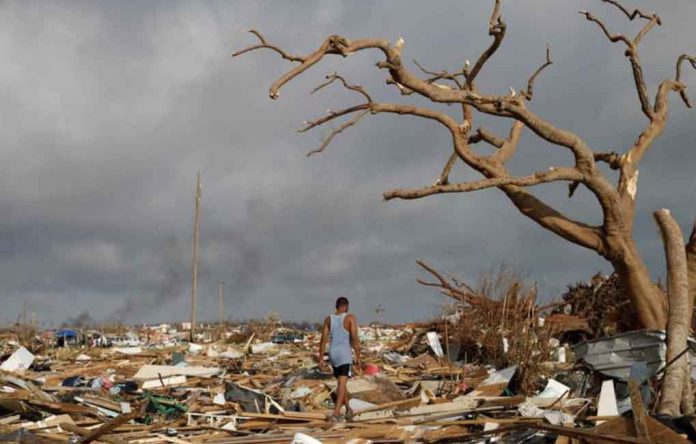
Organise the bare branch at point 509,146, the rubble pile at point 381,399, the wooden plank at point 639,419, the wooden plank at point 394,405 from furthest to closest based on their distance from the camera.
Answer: the bare branch at point 509,146 < the wooden plank at point 394,405 < the rubble pile at point 381,399 < the wooden plank at point 639,419

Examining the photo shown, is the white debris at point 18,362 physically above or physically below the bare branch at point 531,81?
below

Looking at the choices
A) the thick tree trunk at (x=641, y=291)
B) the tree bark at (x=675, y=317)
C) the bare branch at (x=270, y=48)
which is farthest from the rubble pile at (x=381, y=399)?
the bare branch at (x=270, y=48)

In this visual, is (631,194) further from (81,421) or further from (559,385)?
(81,421)

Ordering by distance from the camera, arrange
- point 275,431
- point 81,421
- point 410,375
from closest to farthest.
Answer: point 275,431 → point 81,421 → point 410,375

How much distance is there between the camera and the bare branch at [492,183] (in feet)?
38.6

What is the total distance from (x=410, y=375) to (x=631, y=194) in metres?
5.37

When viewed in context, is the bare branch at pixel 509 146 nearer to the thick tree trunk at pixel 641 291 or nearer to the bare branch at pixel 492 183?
the bare branch at pixel 492 183

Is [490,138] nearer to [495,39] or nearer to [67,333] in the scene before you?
[495,39]

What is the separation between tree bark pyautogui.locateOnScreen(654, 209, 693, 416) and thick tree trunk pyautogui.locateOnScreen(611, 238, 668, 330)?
1462 mm

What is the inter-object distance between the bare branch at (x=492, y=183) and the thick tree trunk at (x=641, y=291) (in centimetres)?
128

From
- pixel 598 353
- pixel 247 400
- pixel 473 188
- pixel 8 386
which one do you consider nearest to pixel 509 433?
pixel 598 353

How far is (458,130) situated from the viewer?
1270 centimetres

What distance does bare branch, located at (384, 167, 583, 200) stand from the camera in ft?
38.6

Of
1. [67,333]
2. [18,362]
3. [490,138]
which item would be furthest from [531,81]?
[67,333]
